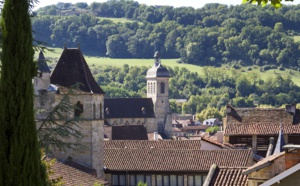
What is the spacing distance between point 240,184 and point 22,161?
1723cm

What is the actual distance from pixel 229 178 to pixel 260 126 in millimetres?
32094

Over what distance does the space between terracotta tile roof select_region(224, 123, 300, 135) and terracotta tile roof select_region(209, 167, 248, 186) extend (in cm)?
3017

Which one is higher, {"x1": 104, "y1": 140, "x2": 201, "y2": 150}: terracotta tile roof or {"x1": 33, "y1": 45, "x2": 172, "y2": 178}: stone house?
{"x1": 33, "y1": 45, "x2": 172, "y2": 178}: stone house

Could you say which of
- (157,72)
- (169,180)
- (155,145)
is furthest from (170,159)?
(157,72)

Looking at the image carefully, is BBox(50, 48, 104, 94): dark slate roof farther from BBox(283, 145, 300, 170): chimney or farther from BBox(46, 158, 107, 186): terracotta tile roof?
BBox(283, 145, 300, 170): chimney

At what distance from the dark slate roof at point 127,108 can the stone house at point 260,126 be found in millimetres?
69893

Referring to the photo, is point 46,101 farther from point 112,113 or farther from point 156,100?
point 156,100

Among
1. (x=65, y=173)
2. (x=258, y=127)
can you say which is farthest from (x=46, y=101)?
(x=258, y=127)

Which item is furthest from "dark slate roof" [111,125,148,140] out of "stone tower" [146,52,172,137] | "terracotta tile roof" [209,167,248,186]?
"stone tower" [146,52,172,137]

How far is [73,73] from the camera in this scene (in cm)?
5369

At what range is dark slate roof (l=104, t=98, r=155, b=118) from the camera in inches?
5448

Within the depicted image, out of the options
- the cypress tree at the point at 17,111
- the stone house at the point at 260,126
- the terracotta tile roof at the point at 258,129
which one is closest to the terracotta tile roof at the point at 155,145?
the stone house at the point at 260,126

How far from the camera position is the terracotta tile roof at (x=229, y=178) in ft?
103

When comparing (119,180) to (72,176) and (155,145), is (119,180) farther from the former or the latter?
(72,176)
